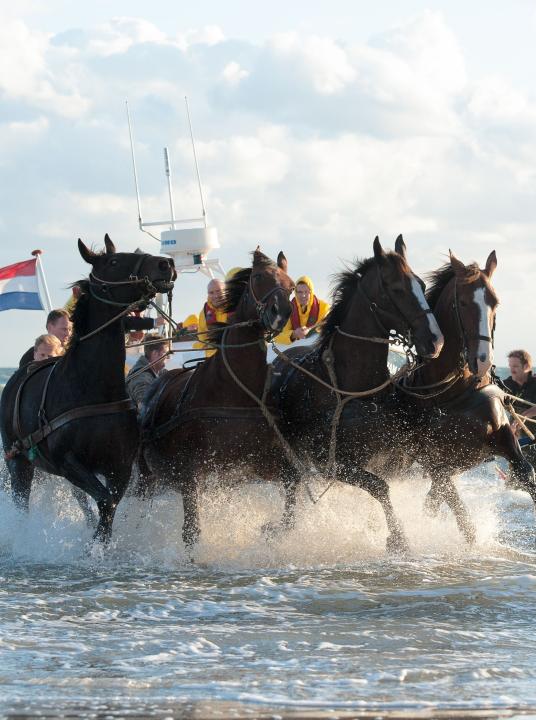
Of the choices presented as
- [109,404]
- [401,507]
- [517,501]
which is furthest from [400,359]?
[517,501]

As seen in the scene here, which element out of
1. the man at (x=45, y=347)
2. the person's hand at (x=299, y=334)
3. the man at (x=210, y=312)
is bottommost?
the person's hand at (x=299, y=334)

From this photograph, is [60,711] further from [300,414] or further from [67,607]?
[300,414]

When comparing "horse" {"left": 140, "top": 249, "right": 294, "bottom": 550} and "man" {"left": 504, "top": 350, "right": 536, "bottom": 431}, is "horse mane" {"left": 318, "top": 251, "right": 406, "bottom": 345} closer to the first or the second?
"horse" {"left": 140, "top": 249, "right": 294, "bottom": 550}

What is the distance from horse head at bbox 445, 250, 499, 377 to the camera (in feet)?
27.1

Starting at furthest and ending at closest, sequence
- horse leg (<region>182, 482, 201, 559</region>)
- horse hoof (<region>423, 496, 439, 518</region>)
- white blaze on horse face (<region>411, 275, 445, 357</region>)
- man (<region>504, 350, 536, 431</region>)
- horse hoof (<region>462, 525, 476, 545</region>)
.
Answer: man (<region>504, 350, 536, 431</region>), horse hoof (<region>423, 496, 439, 518</region>), horse hoof (<region>462, 525, 476, 545</region>), horse leg (<region>182, 482, 201, 559</region>), white blaze on horse face (<region>411, 275, 445, 357</region>)

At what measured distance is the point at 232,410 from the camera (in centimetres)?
850

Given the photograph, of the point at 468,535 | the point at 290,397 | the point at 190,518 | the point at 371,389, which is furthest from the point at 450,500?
the point at 190,518

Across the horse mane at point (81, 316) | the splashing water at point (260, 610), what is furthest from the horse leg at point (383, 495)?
the horse mane at point (81, 316)

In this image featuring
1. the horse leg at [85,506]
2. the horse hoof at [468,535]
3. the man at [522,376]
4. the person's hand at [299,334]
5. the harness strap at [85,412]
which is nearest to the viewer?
the harness strap at [85,412]

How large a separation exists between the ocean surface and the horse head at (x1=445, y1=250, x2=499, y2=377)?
1.54m

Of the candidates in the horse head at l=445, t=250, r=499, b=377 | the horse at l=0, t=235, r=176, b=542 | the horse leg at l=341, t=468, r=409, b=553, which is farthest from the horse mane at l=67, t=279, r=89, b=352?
the horse head at l=445, t=250, r=499, b=377

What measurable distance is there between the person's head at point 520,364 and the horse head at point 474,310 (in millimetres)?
3652

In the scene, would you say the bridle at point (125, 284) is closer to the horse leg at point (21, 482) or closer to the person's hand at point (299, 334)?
the horse leg at point (21, 482)

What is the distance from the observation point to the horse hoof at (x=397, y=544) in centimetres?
864
